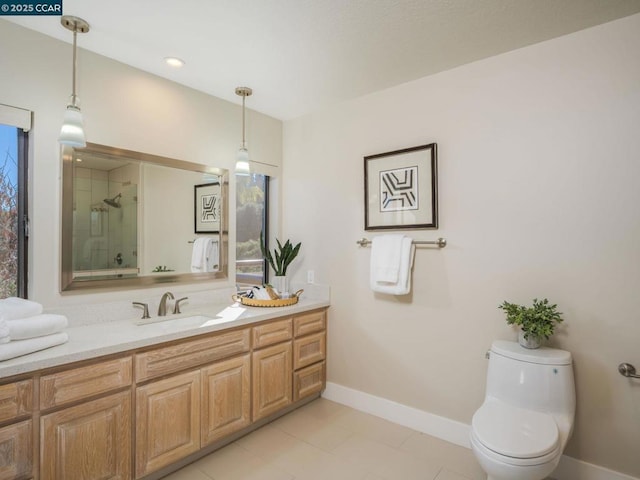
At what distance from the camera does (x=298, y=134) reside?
3205 mm

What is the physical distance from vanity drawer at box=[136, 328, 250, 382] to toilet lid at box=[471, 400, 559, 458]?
55.1 inches

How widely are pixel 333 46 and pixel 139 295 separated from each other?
6.46 ft

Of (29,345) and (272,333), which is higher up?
(29,345)

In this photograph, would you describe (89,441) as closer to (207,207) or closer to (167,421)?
(167,421)

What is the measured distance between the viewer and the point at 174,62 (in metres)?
2.21

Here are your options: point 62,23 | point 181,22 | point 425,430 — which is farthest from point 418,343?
point 62,23

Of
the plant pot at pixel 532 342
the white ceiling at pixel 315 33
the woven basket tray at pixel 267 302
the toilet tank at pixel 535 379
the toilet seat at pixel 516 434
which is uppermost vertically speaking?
the white ceiling at pixel 315 33

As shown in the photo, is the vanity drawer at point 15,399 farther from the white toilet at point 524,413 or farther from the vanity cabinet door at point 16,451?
the white toilet at point 524,413

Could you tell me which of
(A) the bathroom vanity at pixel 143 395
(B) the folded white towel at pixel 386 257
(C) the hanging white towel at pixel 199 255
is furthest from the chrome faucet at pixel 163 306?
(B) the folded white towel at pixel 386 257

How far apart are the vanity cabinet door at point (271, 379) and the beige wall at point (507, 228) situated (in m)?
0.52

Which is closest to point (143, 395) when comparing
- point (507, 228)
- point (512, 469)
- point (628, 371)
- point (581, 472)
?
point (512, 469)

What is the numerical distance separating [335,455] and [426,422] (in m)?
0.69

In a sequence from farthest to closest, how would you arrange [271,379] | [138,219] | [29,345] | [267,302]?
[267,302] → [271,379] → [138,219] → [29,345]

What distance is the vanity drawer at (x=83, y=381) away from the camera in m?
1.48
